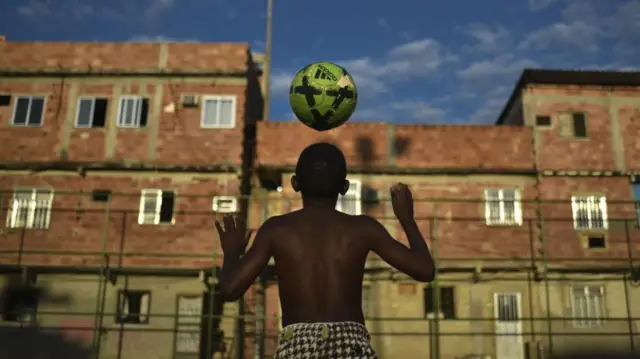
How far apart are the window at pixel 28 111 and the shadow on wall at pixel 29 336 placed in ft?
17.7

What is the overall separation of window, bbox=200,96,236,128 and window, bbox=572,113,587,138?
38.4ft

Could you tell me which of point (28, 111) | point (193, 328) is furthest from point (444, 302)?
point (28, 111)

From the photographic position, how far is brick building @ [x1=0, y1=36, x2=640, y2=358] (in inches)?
726

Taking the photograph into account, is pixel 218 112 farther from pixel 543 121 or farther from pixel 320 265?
pixel 320 265

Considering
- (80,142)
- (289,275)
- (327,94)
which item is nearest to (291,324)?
(289,275)

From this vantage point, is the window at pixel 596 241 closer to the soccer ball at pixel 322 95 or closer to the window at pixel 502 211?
the window at pixel 502 211

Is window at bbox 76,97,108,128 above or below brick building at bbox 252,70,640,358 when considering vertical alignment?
above

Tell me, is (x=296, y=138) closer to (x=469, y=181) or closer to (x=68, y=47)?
(x=469, y=181)

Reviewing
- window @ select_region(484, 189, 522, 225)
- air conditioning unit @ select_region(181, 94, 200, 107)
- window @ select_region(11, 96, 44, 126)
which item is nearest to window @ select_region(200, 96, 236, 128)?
air conditioning unit @ select_region(181, 94, 200, 107)

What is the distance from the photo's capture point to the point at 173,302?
18.5 meters

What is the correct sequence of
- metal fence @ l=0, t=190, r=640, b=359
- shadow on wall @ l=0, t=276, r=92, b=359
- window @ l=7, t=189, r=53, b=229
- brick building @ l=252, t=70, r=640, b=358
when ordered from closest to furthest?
shadow on wall @ l=0, t=276, r=92, b=359
metal fence @ l=0, t=190, r=640, b=359
brick building @ l=252, t=70, r=640, b=358
window @ l=7, t=189, r=53, b=229

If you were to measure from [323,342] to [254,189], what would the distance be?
18783 millimetres

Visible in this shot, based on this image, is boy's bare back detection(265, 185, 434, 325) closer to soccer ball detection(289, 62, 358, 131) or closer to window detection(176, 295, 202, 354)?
soccer ball detection(289, 62, 358, 131)

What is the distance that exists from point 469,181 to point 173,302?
33.9ft
